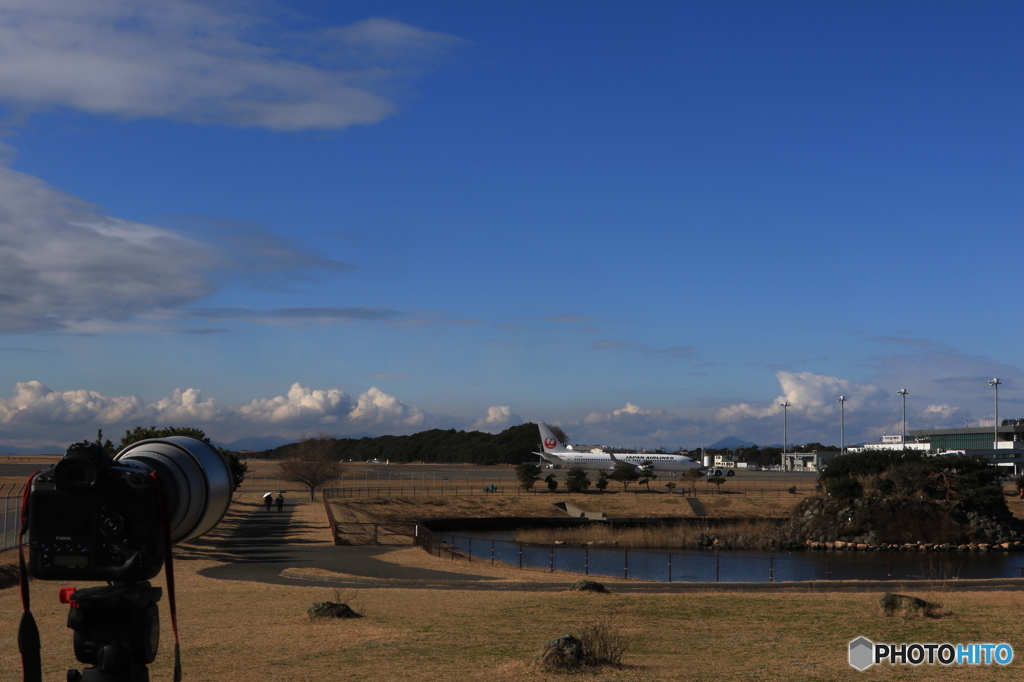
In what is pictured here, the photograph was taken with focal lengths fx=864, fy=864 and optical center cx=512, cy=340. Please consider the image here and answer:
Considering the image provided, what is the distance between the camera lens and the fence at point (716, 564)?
121 feet

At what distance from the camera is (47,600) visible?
71.9 ft

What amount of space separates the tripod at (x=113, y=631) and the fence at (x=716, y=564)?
30.0 metres

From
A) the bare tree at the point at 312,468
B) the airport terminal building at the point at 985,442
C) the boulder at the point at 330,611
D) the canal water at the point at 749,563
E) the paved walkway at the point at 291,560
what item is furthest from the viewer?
the airport terminal building at the point at 985,442

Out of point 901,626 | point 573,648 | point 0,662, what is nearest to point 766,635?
point 901,626

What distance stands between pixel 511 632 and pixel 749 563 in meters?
29.2

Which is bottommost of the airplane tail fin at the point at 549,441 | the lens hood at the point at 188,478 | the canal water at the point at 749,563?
the canal water at the point at 749,563

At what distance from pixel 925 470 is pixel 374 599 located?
49.5 metres

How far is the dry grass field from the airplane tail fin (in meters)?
92.7

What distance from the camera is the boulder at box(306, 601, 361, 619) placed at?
17.8 metres

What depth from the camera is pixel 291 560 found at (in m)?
32.0

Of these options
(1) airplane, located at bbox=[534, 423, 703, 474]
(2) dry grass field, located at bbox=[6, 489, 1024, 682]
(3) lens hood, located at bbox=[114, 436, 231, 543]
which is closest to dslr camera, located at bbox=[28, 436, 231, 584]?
(3) lens hood, located at bbox=[114, 436, 231, 543]

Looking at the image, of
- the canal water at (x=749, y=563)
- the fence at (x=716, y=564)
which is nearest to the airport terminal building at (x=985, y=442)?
the canal water at (x=749, y=563)

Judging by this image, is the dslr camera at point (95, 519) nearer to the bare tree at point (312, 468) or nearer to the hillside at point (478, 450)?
the bare tree at point (312, 468)

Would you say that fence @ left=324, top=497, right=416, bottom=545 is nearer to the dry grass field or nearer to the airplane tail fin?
the dry grass field
